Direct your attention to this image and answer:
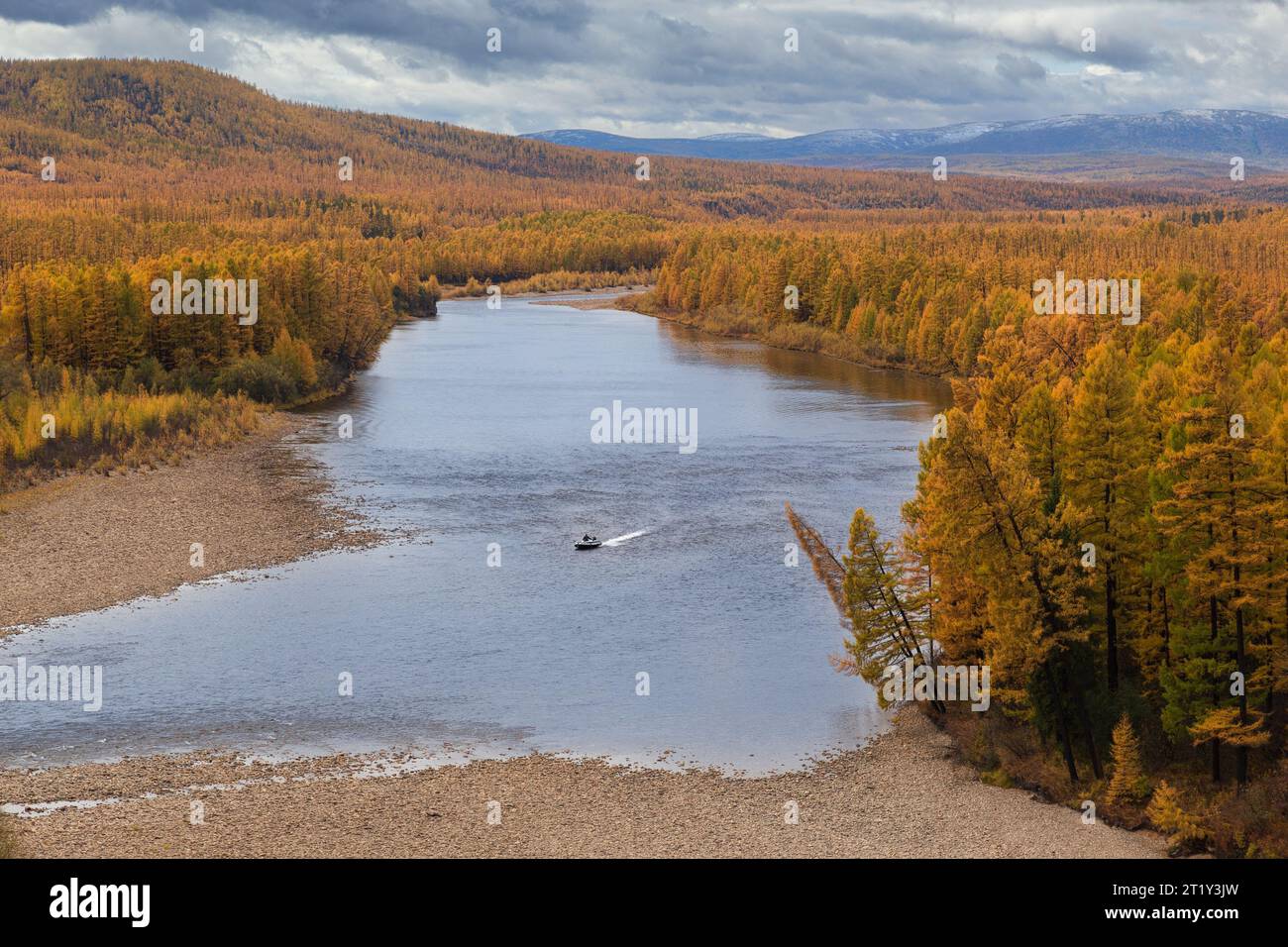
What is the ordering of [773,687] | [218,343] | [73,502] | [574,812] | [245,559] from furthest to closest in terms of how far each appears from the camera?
[218,343]
[73,502]
[245,559]
[773,687]
[574,812]

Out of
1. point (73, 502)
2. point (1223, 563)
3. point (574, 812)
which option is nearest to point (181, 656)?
point (574, 812)

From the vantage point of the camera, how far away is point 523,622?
38.7m

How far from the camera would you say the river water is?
30953mm

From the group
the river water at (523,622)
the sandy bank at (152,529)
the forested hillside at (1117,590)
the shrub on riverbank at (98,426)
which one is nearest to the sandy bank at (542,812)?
the river water at (523,622)

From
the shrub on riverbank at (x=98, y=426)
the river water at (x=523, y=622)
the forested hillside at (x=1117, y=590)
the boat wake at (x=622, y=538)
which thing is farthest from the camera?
the shrub on riverbank at (x=98, y=426)

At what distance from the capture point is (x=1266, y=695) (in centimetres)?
2795

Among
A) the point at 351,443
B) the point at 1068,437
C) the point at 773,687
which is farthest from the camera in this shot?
the point at 351,443

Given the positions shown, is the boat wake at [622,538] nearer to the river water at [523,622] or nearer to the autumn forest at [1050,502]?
the river water at [523,622]

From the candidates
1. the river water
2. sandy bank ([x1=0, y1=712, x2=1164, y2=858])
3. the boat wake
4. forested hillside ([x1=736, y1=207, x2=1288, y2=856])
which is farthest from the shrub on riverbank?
forested hillside ([x1=736, y1=207, x2=1288, y2=856])

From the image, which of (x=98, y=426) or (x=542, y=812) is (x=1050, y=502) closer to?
(x=542, y=812)

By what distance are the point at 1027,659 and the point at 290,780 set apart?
1466cm

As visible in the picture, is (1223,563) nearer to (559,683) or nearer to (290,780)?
(559,683)

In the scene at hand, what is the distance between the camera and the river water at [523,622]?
31.0m

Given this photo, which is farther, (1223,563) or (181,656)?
(181,656)
